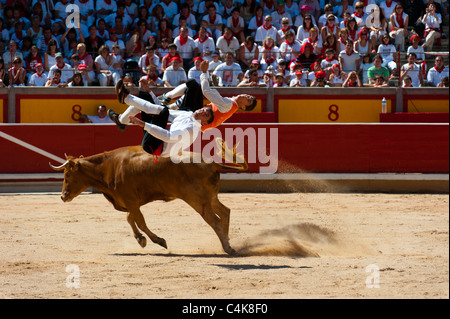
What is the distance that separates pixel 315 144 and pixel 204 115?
6.11m

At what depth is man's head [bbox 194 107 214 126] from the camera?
8250 millimetres

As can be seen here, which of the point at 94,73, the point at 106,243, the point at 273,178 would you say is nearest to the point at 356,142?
the point at 273,178

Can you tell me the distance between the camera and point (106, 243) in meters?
9.33

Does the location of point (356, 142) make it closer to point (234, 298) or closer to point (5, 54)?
point (5, 54)

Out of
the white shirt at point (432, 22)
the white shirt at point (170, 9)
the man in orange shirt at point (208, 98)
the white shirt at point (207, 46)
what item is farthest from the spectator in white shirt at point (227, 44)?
the man in orange shirt at point (208, 98)

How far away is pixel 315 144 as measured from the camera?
46.3 feet

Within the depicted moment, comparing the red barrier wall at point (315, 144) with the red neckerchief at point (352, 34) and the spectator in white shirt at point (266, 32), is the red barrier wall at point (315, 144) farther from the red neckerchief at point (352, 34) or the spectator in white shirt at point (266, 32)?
the spectator in white shirt at point (266, 32)

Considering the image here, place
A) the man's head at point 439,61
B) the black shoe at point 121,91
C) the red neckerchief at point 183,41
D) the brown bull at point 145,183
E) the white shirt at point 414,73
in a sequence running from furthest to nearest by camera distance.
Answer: the white shirt at point 414,73 → the red neckerchief at point 183,41 → the man's head at point 439,61 → the brown bull at point 145,183 → the black shoe at point 121,91

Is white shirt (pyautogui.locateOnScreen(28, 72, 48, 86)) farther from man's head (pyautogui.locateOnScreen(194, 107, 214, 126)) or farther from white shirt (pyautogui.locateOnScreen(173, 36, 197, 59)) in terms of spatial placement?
man's head (pyautogui.locateOnScreen(194, 107, 214, 126))

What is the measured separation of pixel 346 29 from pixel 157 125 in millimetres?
7562

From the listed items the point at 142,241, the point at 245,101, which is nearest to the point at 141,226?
the point at 142,241

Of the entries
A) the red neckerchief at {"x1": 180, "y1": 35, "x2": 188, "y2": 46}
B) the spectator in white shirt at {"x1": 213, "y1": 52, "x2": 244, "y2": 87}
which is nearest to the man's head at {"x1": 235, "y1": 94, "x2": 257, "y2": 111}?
the spectator in white shirt at {"x1": 213, "y1": 52, "x2": 244, "y2": 87}

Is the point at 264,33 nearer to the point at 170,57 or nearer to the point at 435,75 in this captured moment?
the point at 170,57

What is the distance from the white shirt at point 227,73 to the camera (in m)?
15.0
